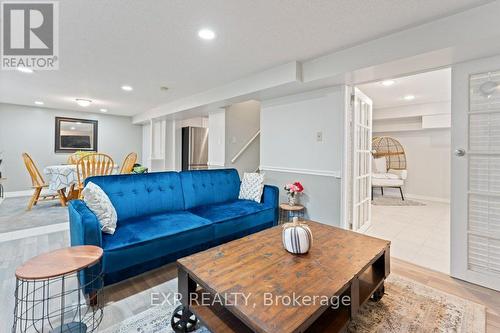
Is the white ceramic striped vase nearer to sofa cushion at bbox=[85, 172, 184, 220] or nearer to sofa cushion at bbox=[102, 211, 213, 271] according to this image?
sofa cushion at bbox=[102, 211, 213, 271]

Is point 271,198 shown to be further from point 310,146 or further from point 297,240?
point 297,240

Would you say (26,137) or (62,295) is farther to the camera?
(26,137)

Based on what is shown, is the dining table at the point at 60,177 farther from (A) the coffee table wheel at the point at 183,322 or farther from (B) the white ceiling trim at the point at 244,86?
(A) the coffee table wheel at the point at 183,322

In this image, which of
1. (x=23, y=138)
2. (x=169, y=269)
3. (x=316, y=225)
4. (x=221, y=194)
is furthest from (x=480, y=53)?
Result: (x=23, y=138)

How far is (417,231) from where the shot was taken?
3377 millimetres

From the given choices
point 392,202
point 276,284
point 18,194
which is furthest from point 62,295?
point 18,194

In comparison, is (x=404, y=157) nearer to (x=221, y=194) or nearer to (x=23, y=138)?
(x=221, y=194)

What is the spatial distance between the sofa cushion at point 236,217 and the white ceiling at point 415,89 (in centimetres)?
253

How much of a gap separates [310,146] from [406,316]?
215cm

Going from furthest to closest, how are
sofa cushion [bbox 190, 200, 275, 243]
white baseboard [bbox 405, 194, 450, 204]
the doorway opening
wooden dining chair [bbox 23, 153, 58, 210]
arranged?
white baseboard [bbox 405, 194, 450, 204], wooden dining chair [bbox 23, 153, 58, 210], the doorway opening, sofa cushion [bbox 190, 200, 275, 243]

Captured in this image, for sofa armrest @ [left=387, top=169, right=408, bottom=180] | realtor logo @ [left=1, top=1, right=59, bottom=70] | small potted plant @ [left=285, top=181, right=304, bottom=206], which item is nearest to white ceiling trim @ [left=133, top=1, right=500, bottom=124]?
small potted plant @ [left=285, top=181, right=304, bottom=206]

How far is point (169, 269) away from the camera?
2227 mm

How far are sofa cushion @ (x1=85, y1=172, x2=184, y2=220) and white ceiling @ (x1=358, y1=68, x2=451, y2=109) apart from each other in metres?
3.21

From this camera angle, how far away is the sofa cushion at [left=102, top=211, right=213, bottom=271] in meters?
1.75
